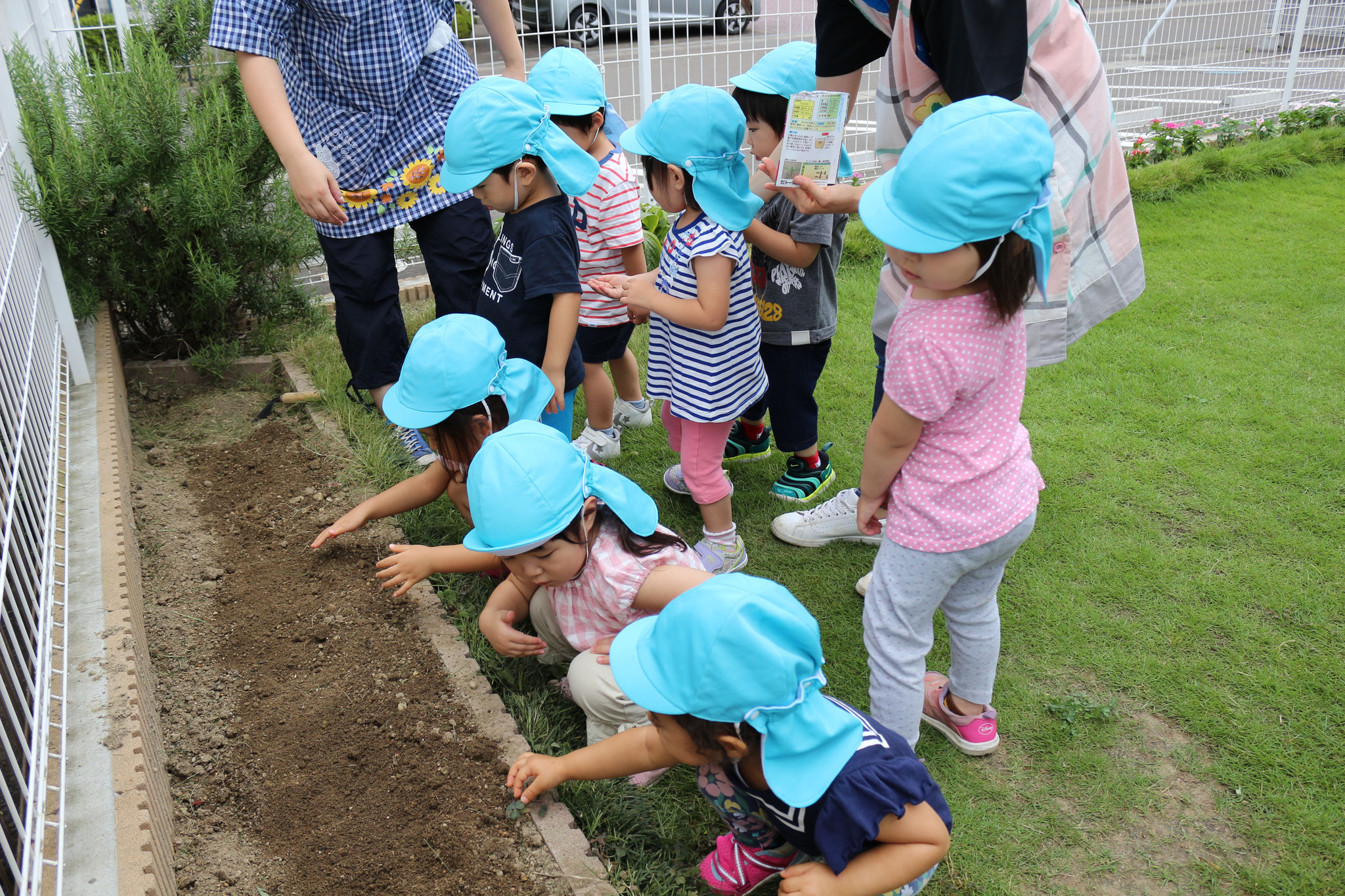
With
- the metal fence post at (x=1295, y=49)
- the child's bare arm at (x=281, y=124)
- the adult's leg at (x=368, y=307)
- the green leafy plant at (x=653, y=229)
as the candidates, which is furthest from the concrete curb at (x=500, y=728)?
the metal fence post at (x=1295, y=49)

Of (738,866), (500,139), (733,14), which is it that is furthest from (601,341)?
(733,14)

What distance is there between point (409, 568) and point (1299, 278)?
4845 mm

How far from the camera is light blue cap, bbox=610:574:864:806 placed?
4.90ft

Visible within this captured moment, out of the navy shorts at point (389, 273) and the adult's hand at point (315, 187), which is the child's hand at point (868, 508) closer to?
the navy shorts at point (389, 273)

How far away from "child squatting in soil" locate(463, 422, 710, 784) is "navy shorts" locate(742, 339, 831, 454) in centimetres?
113

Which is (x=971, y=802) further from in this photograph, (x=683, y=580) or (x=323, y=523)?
(x=323, y=523)

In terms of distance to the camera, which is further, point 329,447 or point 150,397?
point 150,397

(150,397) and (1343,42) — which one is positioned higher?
(1343,42)

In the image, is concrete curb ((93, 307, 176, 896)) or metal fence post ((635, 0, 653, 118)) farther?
metal fence post ((635, 0, 653, 118))

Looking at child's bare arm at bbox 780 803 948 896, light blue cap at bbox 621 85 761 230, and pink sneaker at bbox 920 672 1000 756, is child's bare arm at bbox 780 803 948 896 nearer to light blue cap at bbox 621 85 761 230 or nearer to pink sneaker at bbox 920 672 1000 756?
pink sneaker at bbox 920 672 1000 756

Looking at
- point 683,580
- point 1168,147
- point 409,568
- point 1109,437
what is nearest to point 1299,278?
point 1109,437

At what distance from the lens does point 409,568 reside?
255 cm

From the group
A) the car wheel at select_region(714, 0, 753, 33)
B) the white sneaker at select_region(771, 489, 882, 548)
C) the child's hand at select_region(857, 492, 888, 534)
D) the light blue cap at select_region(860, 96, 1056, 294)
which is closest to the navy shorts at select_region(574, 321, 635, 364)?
the white sneaker at select_region(771, 489, 882, 548)

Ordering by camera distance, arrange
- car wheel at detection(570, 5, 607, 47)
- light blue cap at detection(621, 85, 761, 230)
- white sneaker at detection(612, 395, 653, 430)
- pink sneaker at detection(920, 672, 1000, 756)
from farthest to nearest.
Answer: car wheel at detection(570, 5, 607, 47), white sneaker at detection(612, 395, 653, 430), light blue cap at detection(621, 85, 761, 230), pink sneaker at detection(920, 672, 1000, 756)
